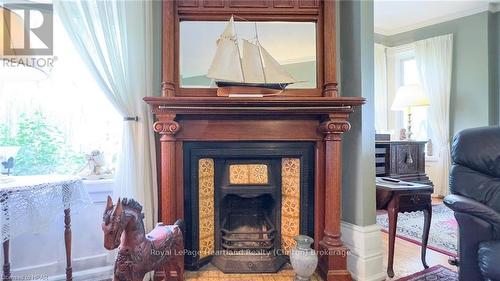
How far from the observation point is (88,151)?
2.12 meters

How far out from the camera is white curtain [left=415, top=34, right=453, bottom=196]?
172 inches

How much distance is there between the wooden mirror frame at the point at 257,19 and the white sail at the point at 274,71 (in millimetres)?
99

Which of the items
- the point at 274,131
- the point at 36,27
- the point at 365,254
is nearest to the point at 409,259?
the point at 365,254

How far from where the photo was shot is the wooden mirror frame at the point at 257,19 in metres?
1.97

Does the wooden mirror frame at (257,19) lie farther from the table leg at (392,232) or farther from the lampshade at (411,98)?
the lampshade at (411,98)

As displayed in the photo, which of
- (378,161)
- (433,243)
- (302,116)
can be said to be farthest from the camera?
(378,161)

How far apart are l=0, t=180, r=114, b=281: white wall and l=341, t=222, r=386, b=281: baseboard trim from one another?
1704 mm

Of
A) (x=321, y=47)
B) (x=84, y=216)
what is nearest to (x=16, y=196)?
(x=84, y=216)

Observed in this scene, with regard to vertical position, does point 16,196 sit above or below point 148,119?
below

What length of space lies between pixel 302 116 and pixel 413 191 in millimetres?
961

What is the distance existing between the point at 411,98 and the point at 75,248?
3.96 metres

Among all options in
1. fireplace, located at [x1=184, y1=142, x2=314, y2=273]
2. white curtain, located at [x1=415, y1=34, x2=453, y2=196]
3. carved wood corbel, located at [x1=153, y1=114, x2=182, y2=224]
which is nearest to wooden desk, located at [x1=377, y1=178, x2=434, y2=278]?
fireplace, located at [x1=184, y1=142, x2=314, y2=273]

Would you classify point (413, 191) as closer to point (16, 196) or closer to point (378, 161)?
point (378, 161)

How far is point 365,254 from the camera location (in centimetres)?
198
